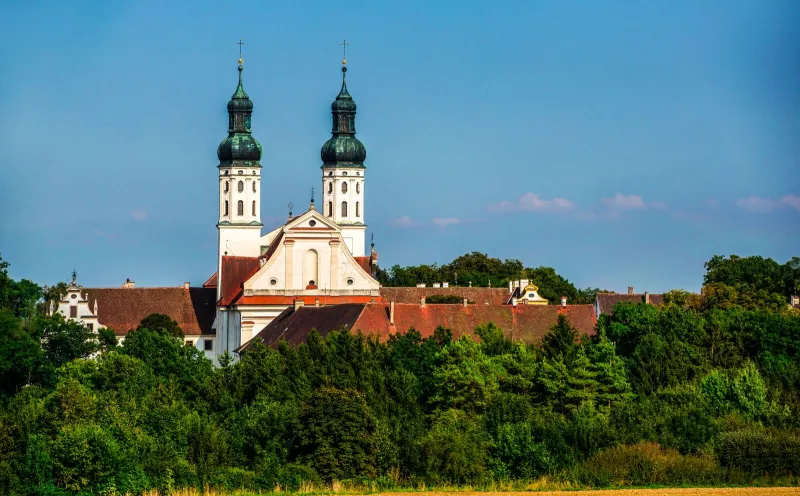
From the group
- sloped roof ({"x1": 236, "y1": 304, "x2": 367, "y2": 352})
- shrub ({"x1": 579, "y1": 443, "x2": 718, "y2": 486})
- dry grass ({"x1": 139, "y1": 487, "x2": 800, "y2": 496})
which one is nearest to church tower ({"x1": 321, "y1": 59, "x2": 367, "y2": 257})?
sloped roof ({"x1": 236, "y1": 304, "x2": 367, "y2": 352})

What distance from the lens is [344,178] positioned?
4606 inches

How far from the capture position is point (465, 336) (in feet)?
195

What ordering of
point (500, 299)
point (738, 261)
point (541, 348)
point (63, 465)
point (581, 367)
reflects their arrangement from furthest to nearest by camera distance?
point (500, 299), point (738, 261), point (541, 348), point (581, 367), point (63, 465)

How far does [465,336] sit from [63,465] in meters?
16.8

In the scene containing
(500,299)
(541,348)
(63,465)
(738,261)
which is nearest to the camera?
(63,465)

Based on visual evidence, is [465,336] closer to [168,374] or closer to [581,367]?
[581,367]

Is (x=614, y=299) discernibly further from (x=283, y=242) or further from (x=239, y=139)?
(x=239, y=139)

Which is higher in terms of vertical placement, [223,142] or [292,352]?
[223,142]

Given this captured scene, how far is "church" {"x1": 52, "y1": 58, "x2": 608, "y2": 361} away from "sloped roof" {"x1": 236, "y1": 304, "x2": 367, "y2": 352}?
0.11 m

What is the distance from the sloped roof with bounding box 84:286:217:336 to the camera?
106938 mm

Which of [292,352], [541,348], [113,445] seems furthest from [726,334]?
[113,445]

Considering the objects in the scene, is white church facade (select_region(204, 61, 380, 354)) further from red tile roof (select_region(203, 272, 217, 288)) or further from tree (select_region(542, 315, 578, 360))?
tree (select_region(542, 315, 578, 360))

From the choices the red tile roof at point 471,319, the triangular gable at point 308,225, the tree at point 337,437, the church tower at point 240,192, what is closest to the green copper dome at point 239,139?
the church tower at point 240,192

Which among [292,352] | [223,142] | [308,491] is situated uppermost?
[223,142]
